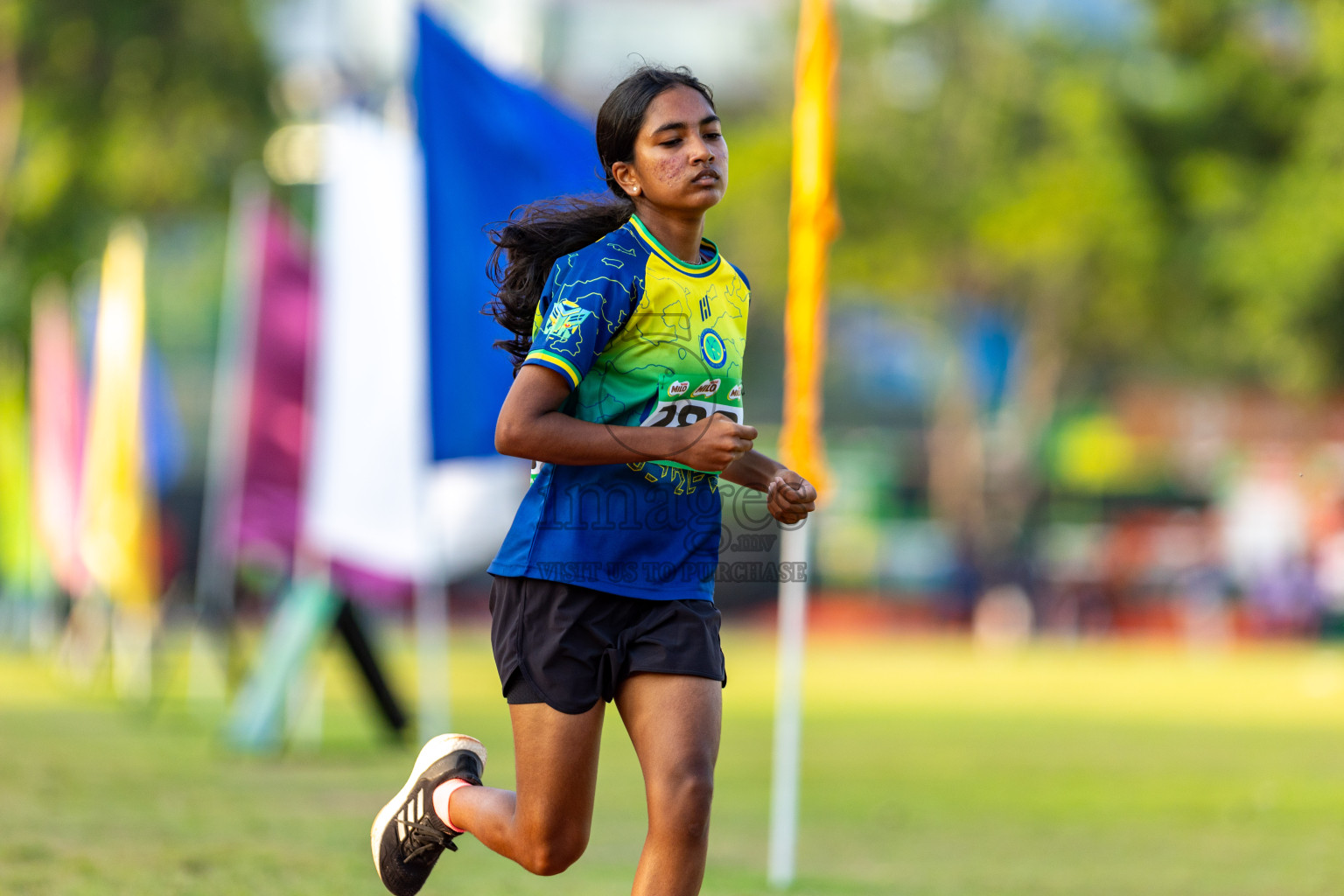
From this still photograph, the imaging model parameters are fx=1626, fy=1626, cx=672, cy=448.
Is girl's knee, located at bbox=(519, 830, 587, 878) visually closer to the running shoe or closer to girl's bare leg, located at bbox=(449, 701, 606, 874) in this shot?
girl's bare leg, located at bbox=(449, 701, 606, 874)

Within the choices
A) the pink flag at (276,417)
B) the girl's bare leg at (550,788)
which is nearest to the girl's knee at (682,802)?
the girl's bare leg at (550,788)

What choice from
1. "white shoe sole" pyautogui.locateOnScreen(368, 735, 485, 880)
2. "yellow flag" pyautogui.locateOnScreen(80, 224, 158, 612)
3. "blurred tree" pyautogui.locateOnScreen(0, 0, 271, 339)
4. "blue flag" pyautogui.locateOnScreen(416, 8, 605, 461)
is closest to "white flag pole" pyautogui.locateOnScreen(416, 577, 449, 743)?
"blue flag" pyautogui.locateOnScreen(416, 8, 605, 461)

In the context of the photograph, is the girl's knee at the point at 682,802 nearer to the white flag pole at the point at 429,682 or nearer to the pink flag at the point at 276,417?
the white flag pole at the point at 429,682

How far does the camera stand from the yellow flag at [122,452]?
14.7 meters

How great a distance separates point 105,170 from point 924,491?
81.8 ft

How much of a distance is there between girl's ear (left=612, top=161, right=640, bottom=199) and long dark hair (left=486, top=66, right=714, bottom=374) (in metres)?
0.02

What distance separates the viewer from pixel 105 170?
25.1 meters

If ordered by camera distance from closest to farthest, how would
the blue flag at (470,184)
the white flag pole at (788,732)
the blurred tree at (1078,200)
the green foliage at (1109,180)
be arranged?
the white flag pole at (788,732)
the blue flag at (470,184)
the green foliage at (1109,180)
the blurred tree at (1078,200)

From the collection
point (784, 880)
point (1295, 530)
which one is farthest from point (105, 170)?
point (1295, 530)

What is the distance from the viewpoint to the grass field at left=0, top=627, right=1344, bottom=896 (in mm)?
6188

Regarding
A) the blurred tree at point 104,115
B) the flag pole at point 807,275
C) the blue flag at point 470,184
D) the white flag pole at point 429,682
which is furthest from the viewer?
the blurred tree at point 104,115

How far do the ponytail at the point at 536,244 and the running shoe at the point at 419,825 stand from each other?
1.17m

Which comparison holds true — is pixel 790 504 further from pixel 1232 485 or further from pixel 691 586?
pixel 1232 485

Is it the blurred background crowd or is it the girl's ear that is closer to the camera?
the girl's ear
